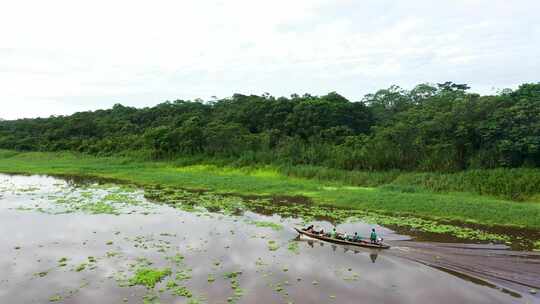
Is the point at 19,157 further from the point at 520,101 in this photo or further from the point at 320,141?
the point at 520,101

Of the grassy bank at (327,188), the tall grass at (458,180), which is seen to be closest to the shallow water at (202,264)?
the grassy bank at (327,188)

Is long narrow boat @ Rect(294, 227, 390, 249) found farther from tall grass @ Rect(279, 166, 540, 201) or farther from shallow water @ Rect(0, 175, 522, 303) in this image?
tall grass @ Rect(279, 166, 540, 201)

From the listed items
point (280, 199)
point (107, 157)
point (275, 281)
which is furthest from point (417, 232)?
point (107, 157)

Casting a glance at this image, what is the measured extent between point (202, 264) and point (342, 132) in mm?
37437

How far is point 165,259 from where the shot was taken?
18.4 metres

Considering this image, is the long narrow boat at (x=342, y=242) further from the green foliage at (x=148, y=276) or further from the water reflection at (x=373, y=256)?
the green foliage at (x=148, y=276)

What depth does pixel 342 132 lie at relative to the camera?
173 ft

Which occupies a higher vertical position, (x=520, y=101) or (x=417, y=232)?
(x=520, y=101)

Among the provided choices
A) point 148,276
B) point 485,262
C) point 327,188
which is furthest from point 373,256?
point 327,188

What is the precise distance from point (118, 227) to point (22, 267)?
7.00 meters

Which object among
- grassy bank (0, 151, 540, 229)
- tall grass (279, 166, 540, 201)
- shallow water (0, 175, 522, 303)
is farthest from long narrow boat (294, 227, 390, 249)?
tall grass (279, 166, 540, 201)

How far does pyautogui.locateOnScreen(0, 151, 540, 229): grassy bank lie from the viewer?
26391 millimetres

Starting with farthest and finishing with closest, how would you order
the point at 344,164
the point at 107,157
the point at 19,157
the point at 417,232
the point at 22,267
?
1. the point at 19,157
2. the point at 107,157
3. the point at 344,164
4. the point at 417,232
5. the point at 22,267

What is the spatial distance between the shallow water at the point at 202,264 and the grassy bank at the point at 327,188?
6100mm
